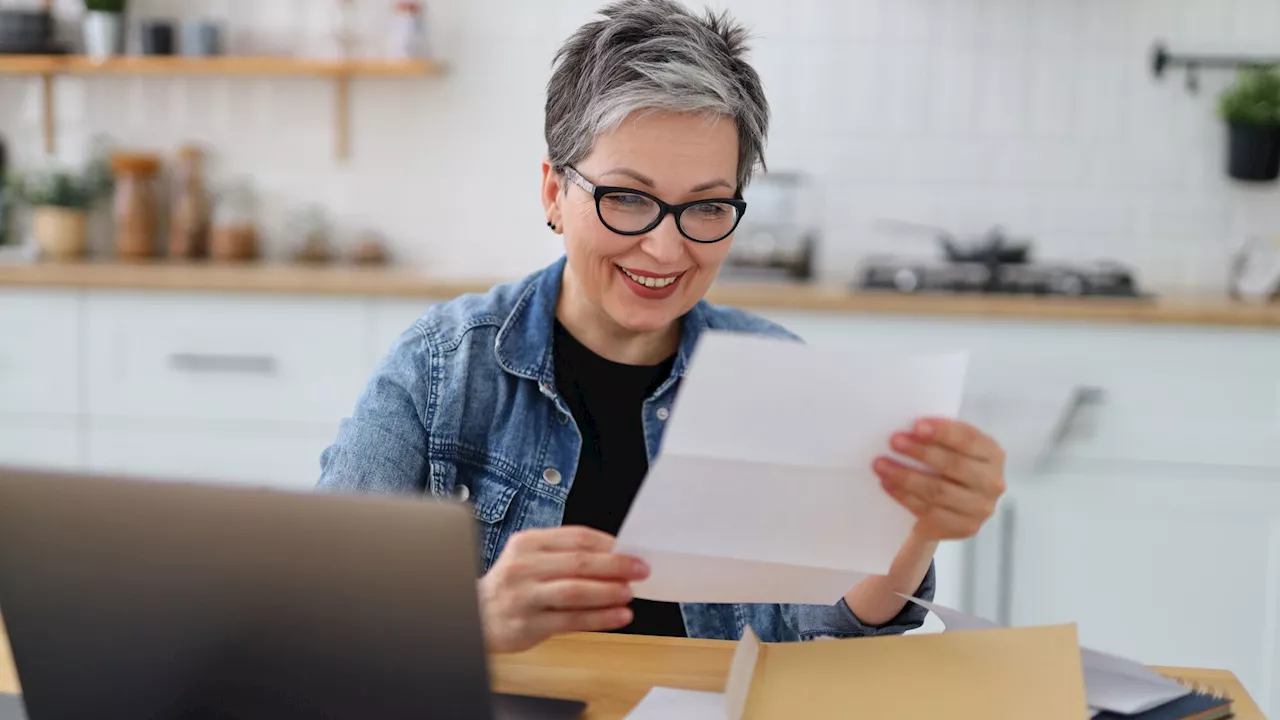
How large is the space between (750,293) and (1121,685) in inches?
67.8

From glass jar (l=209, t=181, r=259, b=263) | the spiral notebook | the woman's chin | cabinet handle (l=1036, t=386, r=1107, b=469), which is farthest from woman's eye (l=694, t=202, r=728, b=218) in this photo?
glass jar (l=209, t=181, r=259, b=263)

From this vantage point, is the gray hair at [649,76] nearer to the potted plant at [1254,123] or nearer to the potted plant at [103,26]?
the potted plant at [1254,123]

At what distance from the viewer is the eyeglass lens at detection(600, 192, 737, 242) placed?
4.23 feet

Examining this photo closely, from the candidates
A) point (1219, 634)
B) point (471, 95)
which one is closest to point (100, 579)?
point (1219, 634)

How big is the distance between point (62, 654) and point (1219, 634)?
233 centimetres

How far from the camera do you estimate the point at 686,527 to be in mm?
920

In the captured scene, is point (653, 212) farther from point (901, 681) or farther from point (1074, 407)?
point (1074, 407)

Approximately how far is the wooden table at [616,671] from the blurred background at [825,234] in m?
1.48

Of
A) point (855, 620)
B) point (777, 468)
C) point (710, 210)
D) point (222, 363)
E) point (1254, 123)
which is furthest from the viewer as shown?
point (1254, 123)

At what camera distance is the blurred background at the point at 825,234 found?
250cm

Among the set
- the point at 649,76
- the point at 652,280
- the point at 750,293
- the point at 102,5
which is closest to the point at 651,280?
the point at 652,280

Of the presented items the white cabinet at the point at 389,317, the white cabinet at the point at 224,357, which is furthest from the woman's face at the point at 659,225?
the white cabinet at the point at 224,357

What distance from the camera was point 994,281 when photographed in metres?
2.69

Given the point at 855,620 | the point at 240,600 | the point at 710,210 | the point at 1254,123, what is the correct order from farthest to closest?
the point at 1254,123
the point at 710,210
the point at 855,620
the point at 240,600
